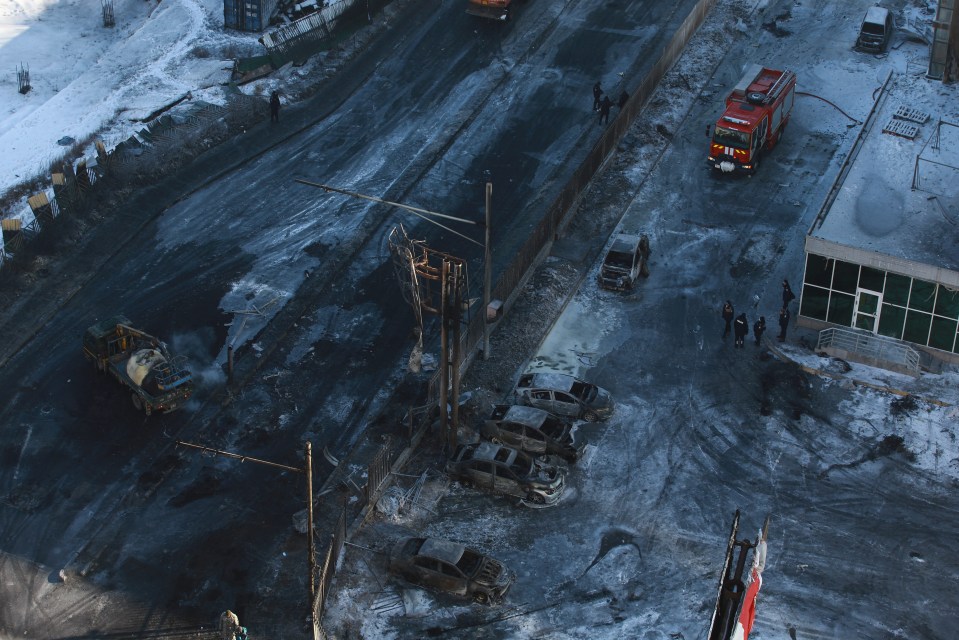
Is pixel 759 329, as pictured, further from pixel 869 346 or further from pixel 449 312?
pixel 449 312

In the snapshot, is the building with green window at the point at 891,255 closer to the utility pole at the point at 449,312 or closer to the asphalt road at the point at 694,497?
the asphalt road at the point at 694,497

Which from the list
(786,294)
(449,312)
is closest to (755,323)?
(786,294)

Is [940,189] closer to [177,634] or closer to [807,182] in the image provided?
[807,182]

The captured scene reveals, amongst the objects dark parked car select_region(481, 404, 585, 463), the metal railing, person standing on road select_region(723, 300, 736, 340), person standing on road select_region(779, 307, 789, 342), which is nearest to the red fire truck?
person standing on road select_region(779, 307, 789, 342)

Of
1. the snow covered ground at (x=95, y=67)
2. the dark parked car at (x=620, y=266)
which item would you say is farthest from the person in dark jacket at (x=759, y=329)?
the snow covered ground at (x=95, y=67)

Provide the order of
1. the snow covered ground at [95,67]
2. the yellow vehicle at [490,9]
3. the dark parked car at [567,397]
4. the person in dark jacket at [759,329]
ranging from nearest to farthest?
the dark parked car at [567,397], the person in dark jacket at [759,329], the snow covered ground at [95,67], the yellow vehicle at [490,9]

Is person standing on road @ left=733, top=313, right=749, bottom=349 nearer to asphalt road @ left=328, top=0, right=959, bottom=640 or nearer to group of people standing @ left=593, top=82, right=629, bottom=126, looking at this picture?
asphalt road @ left=328, top=0, right=959, bottom=640
